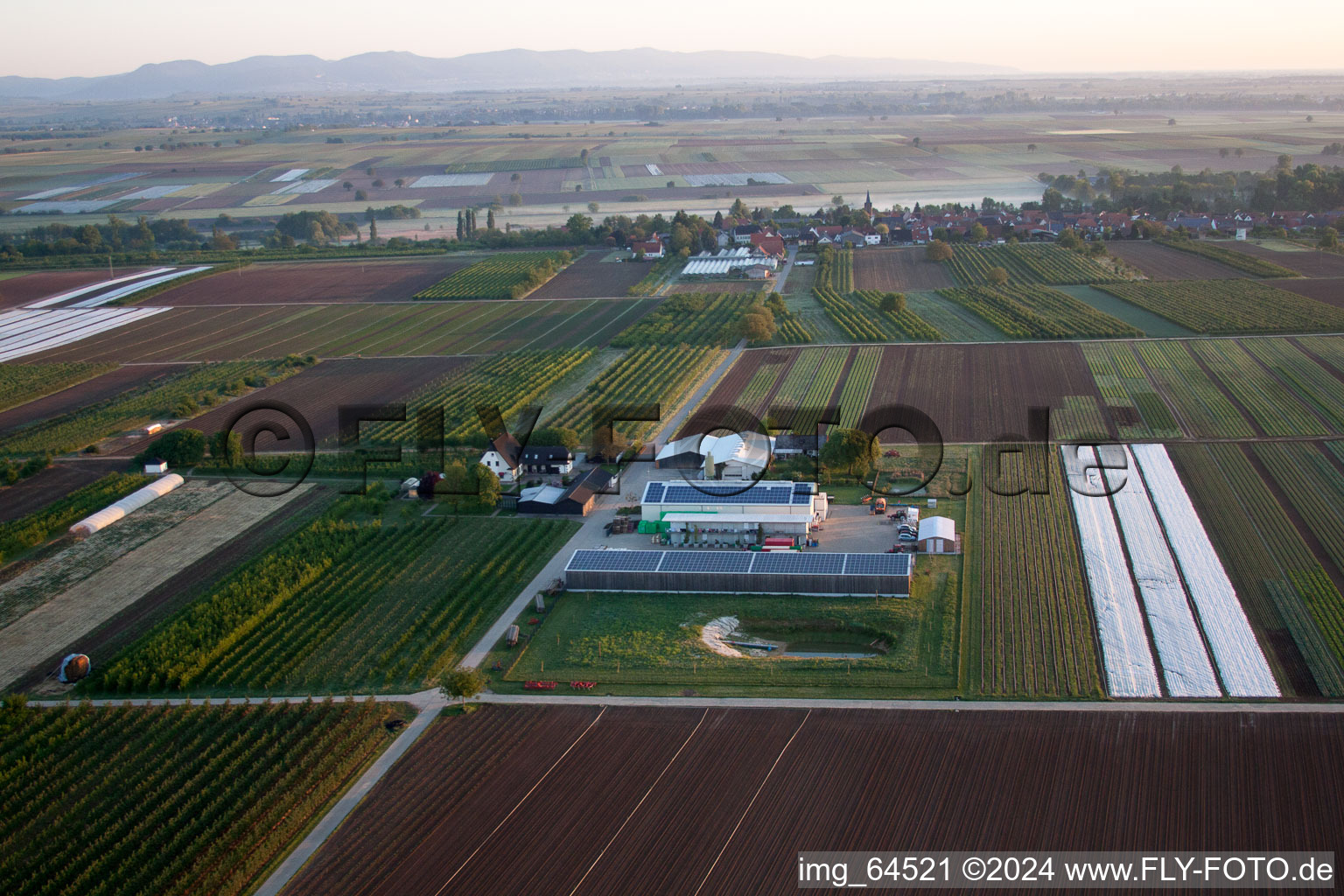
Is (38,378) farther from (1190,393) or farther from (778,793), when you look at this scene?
(1190,393)

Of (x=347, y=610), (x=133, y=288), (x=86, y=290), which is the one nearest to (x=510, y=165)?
(x=133, y=288)

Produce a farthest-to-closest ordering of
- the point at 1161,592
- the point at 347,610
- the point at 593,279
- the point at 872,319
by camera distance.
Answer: the point at 593,279 < the point at 872,319 < the point at 347,610 < the point at 1161,592

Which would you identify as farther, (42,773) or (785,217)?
(785,217)

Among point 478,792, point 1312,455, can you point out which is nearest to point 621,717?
point 478,792

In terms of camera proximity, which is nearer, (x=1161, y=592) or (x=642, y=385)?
(x=1161, y=592)

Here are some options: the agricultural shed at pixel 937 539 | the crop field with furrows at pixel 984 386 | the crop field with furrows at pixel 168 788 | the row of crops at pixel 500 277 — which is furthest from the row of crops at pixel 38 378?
the agricultural shed at pixel 937 539

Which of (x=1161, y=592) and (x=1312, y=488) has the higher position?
(x=1312, y=488)

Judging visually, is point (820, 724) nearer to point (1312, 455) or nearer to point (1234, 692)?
point (1234, 692)

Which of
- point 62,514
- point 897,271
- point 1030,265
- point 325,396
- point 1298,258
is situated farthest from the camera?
point 897,271
